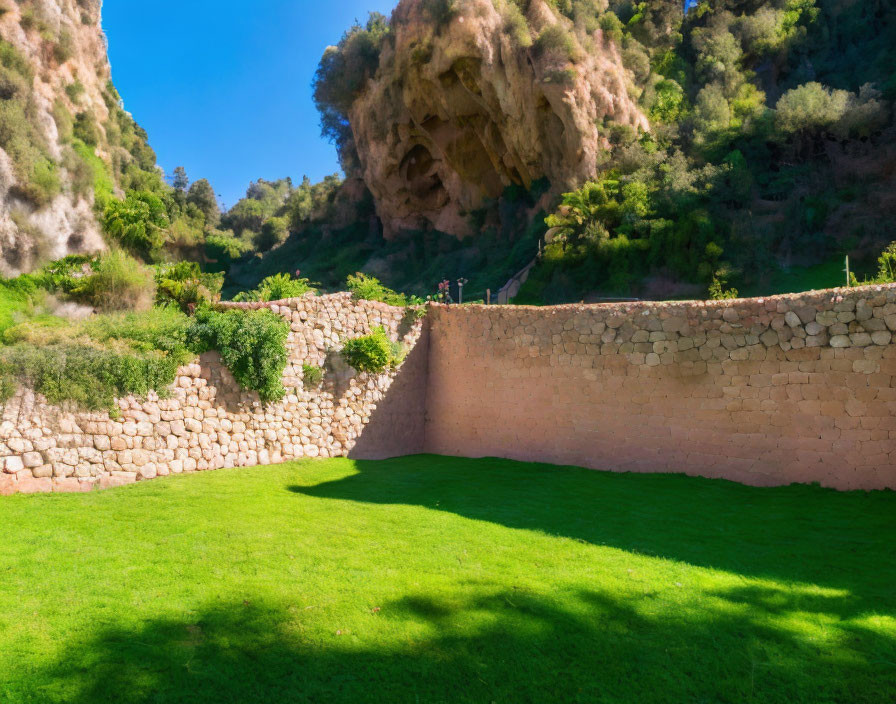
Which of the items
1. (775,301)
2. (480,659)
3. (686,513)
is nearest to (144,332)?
(480,659)

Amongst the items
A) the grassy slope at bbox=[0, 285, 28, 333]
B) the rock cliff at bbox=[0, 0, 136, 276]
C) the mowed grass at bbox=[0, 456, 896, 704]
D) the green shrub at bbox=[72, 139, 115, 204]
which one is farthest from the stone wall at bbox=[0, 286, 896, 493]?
the green shrub at bbox=[72, 139, 115, 204]

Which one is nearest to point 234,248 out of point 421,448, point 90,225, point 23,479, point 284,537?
point 90,225

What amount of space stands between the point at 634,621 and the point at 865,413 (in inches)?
239

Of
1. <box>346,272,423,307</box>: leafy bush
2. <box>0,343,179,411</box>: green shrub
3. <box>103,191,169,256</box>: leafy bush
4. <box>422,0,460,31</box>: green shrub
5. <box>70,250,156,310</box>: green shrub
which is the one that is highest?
<box>422,0,460,31</box>: green shrub

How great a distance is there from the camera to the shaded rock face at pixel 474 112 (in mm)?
28469

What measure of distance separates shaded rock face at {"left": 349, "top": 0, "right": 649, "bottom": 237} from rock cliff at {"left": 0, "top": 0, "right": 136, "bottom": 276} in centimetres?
1606

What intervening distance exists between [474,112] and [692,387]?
90.6 ft

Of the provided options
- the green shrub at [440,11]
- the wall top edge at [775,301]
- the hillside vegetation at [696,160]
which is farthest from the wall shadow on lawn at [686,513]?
the green shrub at [440,11]

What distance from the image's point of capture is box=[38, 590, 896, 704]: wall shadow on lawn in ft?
12.0

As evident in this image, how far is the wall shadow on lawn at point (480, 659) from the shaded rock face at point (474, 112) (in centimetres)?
2621

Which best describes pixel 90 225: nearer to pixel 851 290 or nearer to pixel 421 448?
pixel 421 448

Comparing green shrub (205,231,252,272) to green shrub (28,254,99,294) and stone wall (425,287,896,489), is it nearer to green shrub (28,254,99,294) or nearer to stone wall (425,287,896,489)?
green shrub (28,254,99,294)

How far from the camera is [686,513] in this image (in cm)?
791

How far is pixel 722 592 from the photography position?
514 centimetres
